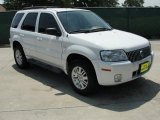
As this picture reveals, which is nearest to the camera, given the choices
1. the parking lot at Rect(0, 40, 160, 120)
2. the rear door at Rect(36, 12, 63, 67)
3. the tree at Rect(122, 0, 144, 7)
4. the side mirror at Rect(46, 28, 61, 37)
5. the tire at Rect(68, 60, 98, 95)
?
the parking lot at Rect(0, 40, 160, 120)

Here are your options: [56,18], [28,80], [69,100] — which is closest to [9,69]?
[28,80]

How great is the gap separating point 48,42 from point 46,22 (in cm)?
57

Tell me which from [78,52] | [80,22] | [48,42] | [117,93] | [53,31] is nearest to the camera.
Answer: [78,52]

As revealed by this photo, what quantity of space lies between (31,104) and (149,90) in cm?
258

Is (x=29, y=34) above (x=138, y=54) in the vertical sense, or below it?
above

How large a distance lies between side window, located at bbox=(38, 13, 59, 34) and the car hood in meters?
0.81

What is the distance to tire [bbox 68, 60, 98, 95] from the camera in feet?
19.4

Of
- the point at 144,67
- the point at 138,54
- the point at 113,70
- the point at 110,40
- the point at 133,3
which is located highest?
the point at 110,40

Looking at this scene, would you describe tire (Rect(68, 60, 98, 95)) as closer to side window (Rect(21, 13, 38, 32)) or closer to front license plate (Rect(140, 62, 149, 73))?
front license plate (Rect(140, 62, 149, 73))

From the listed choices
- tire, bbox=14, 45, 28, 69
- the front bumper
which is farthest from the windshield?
tire, bbox=14, 45, 28, 69

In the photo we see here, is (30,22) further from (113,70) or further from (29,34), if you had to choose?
(113,70)

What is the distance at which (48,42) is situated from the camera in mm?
7000

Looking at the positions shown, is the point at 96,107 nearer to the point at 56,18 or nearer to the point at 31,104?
the point at 31,104

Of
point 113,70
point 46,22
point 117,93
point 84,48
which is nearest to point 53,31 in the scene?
point 46,22
